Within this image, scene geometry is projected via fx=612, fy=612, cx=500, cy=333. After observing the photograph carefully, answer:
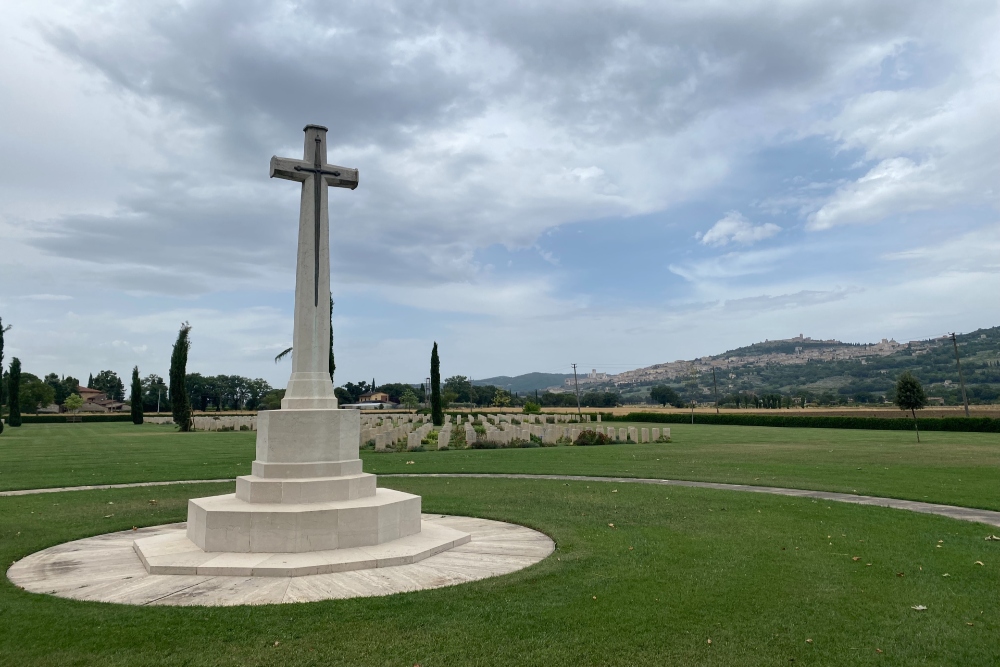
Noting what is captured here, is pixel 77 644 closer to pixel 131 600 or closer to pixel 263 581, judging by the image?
pixel 131 600

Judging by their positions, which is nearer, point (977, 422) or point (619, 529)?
point (619, 529)

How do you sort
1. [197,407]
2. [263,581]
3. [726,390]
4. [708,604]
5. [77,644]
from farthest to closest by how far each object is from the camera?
[726,390] < [197,407] < [263,581] < [708,604] < [77,644]

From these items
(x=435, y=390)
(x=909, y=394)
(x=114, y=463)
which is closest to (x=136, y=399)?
(x=435, y=390)

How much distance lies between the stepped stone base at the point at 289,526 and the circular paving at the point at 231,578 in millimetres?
758

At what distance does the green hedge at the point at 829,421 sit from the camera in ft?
117

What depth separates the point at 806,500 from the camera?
429 inches

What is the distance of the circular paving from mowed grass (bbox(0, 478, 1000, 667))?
27cm

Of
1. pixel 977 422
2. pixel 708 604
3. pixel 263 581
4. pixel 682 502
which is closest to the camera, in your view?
pixel 708 604

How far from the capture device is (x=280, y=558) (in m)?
6.68

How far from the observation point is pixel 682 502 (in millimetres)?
10672

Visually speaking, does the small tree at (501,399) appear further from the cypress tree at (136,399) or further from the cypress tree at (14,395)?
the cypress tree at (14,395)

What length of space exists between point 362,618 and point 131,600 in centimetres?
228

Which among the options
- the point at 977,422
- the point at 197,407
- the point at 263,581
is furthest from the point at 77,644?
the point at 197,407

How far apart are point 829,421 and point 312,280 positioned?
44.0 meters
